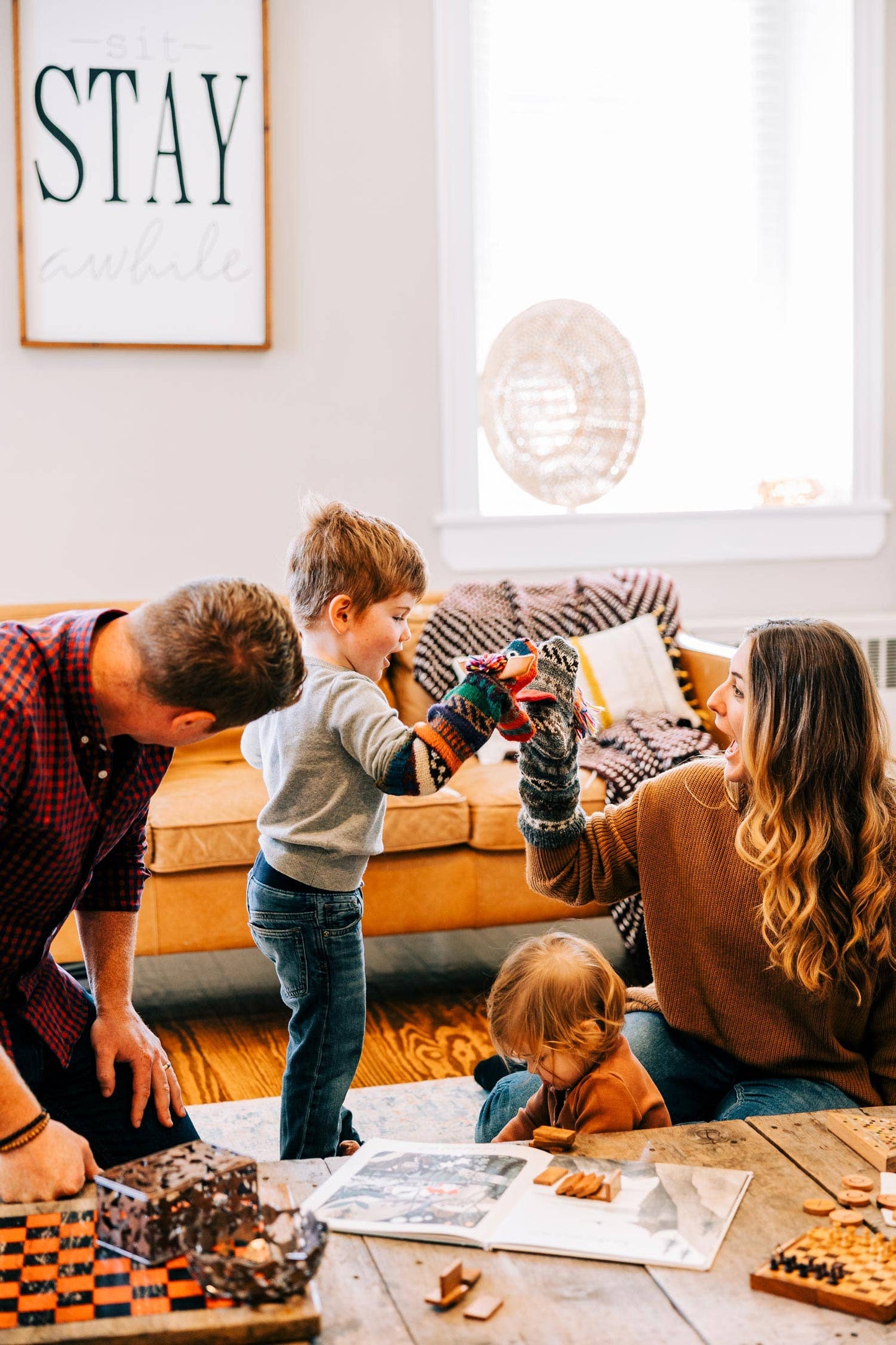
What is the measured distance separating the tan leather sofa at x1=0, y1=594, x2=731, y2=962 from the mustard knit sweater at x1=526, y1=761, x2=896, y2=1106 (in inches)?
41.4

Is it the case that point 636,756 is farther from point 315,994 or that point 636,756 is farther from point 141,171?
point 141,171

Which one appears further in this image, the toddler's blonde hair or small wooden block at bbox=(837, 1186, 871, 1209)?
the toddler's blonde hair

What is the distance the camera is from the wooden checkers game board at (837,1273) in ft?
3.26

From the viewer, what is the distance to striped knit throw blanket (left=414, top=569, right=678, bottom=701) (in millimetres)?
3305

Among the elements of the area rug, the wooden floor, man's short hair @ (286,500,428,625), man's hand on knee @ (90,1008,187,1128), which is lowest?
the area rug

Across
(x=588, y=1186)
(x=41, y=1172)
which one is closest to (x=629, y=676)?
(x=588, y=1186)

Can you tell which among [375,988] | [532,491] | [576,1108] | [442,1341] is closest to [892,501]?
[532,491]

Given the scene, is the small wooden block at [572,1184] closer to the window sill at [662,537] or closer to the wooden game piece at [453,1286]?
the wooden game piece at [453,1286]

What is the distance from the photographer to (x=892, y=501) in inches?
171

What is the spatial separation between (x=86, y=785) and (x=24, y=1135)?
34 centimetres

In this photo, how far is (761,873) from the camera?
1568 mm

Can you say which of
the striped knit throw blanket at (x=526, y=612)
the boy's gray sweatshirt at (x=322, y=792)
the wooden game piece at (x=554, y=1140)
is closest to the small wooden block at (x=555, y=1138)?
the wooden game piece at (x=554, y=1140)

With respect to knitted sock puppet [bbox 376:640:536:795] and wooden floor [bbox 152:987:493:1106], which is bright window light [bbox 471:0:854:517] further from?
knitted sock puppet [bbox 376:640:536:795]

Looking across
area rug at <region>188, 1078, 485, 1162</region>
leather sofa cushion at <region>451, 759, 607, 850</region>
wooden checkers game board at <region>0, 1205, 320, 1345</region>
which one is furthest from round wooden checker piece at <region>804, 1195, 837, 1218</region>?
leather sofa cushion at <region>451, 759, 607, 850</region>
